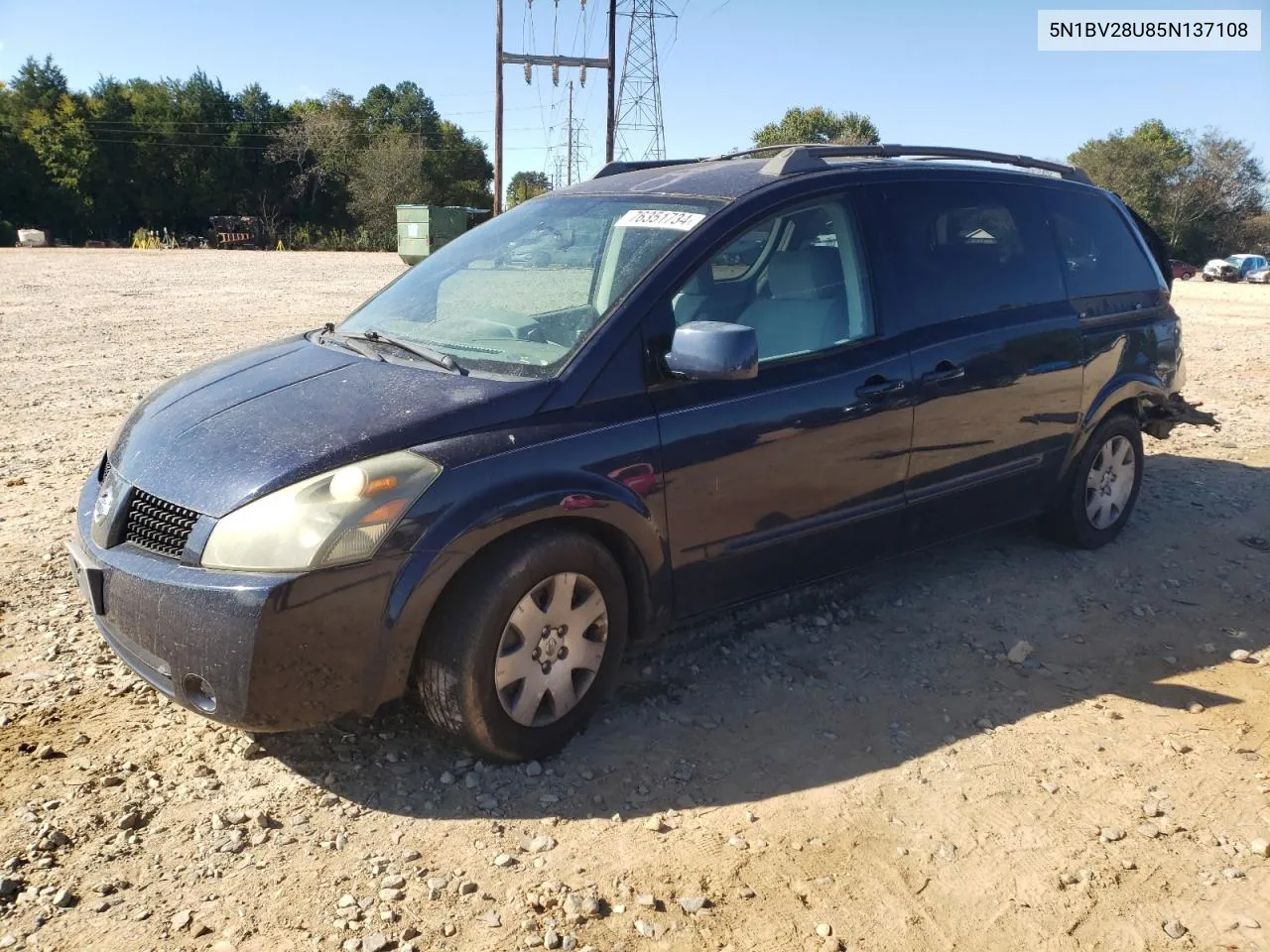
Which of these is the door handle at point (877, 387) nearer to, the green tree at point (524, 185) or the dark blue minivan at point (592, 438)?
the dark blue minivan at point (592, 438)

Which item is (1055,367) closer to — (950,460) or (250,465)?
(950,460)

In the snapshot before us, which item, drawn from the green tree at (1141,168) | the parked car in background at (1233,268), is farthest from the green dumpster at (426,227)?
the green tree at (1141,168)

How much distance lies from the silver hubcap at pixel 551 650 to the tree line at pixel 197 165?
5149 centimetres

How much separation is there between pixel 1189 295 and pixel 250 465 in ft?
92.1

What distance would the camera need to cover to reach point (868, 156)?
4.55 m

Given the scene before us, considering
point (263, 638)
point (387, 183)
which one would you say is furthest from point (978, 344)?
point (387, 183)

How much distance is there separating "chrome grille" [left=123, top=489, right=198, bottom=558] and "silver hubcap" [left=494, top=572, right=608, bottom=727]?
3.22ft

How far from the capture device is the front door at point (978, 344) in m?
4.17

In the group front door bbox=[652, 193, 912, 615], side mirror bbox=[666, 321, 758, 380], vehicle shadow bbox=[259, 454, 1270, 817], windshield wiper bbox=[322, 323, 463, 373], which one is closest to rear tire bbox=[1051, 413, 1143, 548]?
vehicle shadow bbox=[259, 454, 1270, 817]

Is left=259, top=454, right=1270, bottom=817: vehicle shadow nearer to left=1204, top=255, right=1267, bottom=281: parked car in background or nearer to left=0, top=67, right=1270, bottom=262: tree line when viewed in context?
left=1204, top=255, right=1267, bottom=281: parked car in background

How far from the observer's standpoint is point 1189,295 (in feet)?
84.6

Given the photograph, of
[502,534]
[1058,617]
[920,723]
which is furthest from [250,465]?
[1058,617]

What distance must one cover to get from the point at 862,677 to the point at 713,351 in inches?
60.9

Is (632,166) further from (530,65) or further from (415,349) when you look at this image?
(530,65)
